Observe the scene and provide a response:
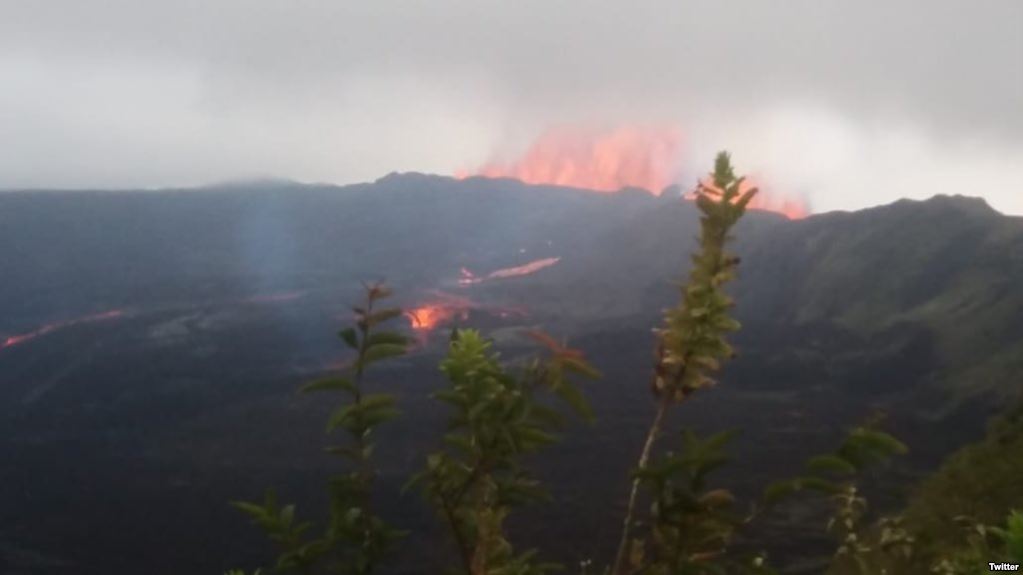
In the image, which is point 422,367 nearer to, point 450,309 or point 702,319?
point 450,309

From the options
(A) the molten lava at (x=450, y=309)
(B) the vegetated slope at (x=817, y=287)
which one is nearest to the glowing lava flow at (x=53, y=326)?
(B) the vegetated slope at (x=817, y=287)

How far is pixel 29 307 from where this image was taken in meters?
167

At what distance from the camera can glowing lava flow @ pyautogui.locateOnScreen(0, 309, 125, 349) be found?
140750mm

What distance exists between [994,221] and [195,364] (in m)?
106

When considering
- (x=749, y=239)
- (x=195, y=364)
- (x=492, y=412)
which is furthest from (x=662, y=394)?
(x=749, y=239)

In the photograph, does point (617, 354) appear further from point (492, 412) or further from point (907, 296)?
point (492, 412)

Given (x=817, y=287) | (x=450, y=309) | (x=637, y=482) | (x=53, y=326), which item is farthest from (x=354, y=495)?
(x=53, y=326)

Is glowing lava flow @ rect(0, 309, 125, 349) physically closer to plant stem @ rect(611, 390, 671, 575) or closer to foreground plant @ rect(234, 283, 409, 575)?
foreground plant @ rect(234, 283, 409, 575)

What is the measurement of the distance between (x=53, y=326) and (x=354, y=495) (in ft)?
539

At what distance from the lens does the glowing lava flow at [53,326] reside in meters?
A: 141

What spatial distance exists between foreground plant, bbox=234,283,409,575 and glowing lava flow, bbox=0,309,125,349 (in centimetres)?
14963

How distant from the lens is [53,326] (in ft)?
502

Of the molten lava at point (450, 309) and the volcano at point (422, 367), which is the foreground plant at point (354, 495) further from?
the molten lava at point (450, 309)

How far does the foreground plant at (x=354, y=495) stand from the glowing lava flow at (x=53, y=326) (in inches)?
5891
